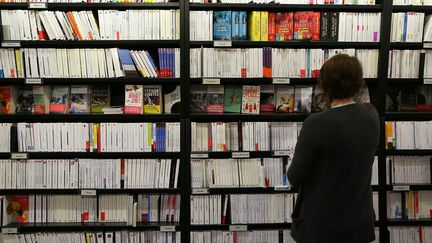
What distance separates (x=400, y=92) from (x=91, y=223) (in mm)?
2822

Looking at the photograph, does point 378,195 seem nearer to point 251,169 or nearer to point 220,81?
point 251,169

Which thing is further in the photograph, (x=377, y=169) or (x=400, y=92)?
(x=400, y=92)

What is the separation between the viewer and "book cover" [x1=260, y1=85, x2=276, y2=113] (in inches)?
116

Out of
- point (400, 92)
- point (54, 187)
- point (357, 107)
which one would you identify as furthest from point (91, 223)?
point (400, 92)

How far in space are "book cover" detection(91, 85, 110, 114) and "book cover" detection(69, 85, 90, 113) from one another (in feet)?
0.18

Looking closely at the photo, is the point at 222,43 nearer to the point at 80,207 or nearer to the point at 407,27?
the point at 407,27

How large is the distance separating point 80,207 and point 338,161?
2.17m

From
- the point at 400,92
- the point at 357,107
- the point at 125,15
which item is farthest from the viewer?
the point at 400,92

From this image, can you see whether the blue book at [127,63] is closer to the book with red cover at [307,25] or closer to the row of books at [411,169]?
the book with red cover at [307,25]

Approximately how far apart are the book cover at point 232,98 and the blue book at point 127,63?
75 cm

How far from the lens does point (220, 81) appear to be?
111 inches

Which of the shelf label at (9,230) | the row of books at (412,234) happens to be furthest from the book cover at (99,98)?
the row of books at (412,234)

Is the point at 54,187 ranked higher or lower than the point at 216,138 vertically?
lower

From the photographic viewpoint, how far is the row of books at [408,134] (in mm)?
2846
